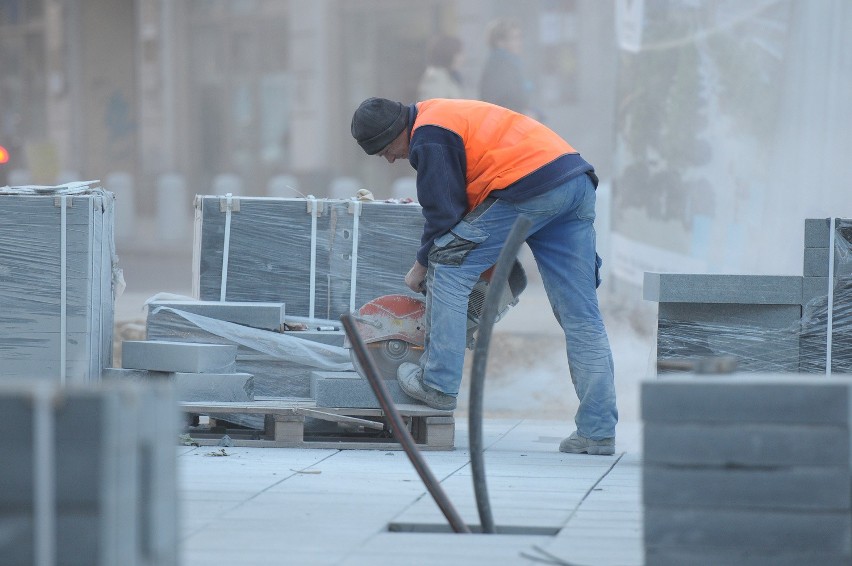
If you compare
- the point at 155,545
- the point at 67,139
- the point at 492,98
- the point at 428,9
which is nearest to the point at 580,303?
the point at 155,545

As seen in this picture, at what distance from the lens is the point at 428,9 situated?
2080cm

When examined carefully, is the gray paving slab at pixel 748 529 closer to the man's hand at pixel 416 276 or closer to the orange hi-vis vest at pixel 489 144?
the orange hi-vis vest at pixel 489 144

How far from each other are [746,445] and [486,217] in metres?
2.71

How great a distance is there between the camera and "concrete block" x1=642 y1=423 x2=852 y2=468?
3.37 m

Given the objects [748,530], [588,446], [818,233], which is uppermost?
[818,233]

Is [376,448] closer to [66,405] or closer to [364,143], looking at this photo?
[364,143]

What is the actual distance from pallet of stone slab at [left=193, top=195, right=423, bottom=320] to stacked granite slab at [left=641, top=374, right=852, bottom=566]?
12.2ft

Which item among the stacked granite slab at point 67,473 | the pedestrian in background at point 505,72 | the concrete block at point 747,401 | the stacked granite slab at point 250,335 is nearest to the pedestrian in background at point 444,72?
the pedestrian in background at point 505,72

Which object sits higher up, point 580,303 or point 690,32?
point 690,32

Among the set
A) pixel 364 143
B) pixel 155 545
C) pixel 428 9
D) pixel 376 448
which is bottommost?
pixel 376 448

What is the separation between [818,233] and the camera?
5.89m

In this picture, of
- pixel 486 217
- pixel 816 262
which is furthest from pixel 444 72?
pixel 816 262

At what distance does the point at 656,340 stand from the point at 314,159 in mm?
15854

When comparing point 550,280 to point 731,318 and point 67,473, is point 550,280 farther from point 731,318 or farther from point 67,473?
point 67,473
